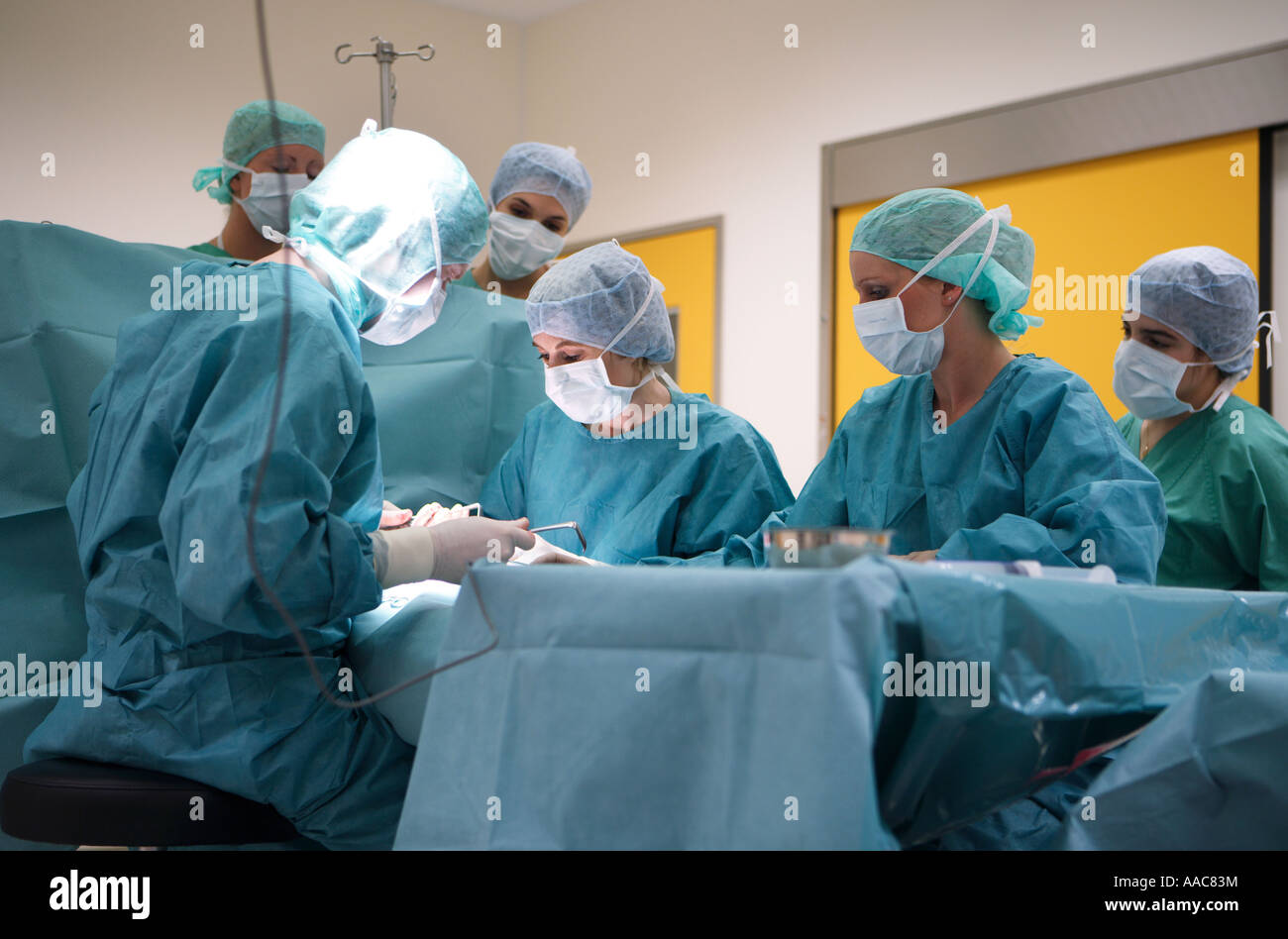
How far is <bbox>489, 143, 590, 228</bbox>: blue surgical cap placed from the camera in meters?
3.22

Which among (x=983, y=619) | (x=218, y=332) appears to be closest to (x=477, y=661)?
(x=983, y=619)

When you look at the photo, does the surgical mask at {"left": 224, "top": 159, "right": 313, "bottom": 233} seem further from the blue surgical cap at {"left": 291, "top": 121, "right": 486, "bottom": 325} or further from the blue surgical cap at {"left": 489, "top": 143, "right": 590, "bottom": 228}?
the blue surgical cap at {"left": 291, "top": 121, "right": 486, "bottom": 325}

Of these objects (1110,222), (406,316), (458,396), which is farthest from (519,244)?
(1110,222)

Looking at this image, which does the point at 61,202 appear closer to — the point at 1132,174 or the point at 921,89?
the point at 921,89

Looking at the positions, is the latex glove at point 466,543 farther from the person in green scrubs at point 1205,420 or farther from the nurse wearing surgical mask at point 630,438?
the person in green scrubs at point 1205,420

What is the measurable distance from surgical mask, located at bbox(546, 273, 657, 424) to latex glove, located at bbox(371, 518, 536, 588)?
0.60m

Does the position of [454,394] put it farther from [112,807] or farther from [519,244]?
[112,807]

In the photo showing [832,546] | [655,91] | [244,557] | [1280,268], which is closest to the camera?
[832,546]

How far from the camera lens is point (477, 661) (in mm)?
1228

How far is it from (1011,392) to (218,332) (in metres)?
1.19

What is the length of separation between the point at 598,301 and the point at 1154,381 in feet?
4.02

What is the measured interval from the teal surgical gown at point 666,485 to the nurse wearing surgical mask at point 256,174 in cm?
98

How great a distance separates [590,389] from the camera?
239 cm

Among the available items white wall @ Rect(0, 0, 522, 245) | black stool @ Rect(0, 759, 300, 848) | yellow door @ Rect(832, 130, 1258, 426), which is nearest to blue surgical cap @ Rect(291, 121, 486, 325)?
black stool @ Rect(0, 759, 300, 848)
